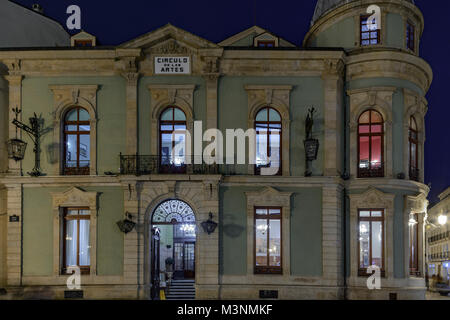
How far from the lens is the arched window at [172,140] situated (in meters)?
17.0

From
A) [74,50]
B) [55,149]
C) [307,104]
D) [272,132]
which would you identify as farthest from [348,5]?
[55,149]

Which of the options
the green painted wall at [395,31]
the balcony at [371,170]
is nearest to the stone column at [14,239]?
the balcony at [371,170]

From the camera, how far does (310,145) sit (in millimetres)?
16312

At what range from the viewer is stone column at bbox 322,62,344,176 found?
1681 cm

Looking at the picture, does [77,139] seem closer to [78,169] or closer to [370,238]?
[78,169]

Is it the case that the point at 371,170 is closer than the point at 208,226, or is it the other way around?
the point at 208,226

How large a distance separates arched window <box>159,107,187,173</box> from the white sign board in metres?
1.48

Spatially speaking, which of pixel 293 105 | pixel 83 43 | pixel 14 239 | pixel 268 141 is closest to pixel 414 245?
pixel 268 141

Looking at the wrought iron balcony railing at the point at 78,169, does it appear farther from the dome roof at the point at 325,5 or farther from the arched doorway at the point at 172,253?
the dome roof at the point at 325,5

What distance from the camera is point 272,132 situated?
56.6ft

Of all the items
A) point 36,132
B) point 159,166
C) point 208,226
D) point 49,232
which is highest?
point 36,132

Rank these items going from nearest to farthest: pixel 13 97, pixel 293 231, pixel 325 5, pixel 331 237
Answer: pixel 331 237
pixel 293 231
pixel 13 97
pixel 325 5

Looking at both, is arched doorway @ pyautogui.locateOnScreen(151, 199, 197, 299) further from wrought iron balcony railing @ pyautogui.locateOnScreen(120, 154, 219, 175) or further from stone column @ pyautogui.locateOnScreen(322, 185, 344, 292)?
stone column @ pyautogui.locateOnScreen(322, 185, 344, 292)

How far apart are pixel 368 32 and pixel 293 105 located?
449 cm
